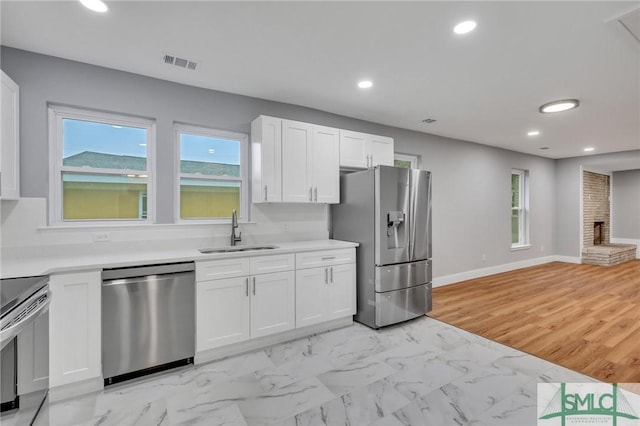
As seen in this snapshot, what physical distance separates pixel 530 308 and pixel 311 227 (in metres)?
3.11

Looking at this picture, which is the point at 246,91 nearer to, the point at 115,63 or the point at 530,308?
the point at 115,63

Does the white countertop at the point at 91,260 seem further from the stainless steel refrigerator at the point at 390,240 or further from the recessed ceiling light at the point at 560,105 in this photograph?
the recessed ceiling light at the point at 560,105

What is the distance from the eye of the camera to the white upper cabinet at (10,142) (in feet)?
7.23

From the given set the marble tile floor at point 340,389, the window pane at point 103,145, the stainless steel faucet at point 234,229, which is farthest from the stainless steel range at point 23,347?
the stainless steel faucet at point 234,229

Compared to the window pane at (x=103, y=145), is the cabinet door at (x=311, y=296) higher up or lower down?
lower down

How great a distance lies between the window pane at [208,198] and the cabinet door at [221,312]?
979 millimetres

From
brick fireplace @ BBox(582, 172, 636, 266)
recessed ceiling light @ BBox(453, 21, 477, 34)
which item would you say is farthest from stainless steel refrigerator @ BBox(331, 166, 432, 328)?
brick fireplace @ BBox(582, 172, 636, 266)

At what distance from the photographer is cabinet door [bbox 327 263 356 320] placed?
339cm

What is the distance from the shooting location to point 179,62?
2.72 metres

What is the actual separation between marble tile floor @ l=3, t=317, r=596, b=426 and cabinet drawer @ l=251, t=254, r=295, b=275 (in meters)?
0.76

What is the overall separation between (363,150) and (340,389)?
2.76 m

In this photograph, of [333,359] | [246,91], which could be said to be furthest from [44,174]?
[333,359]

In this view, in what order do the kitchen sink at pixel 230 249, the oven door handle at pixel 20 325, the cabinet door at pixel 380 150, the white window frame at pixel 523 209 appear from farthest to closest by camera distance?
the white window frame at pixel 523 209 < the cabinet door at pixel 380 150 < the kitchen sink at pixel 230 249 < the oven door handle at pixel 20 325

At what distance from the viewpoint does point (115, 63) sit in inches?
107
